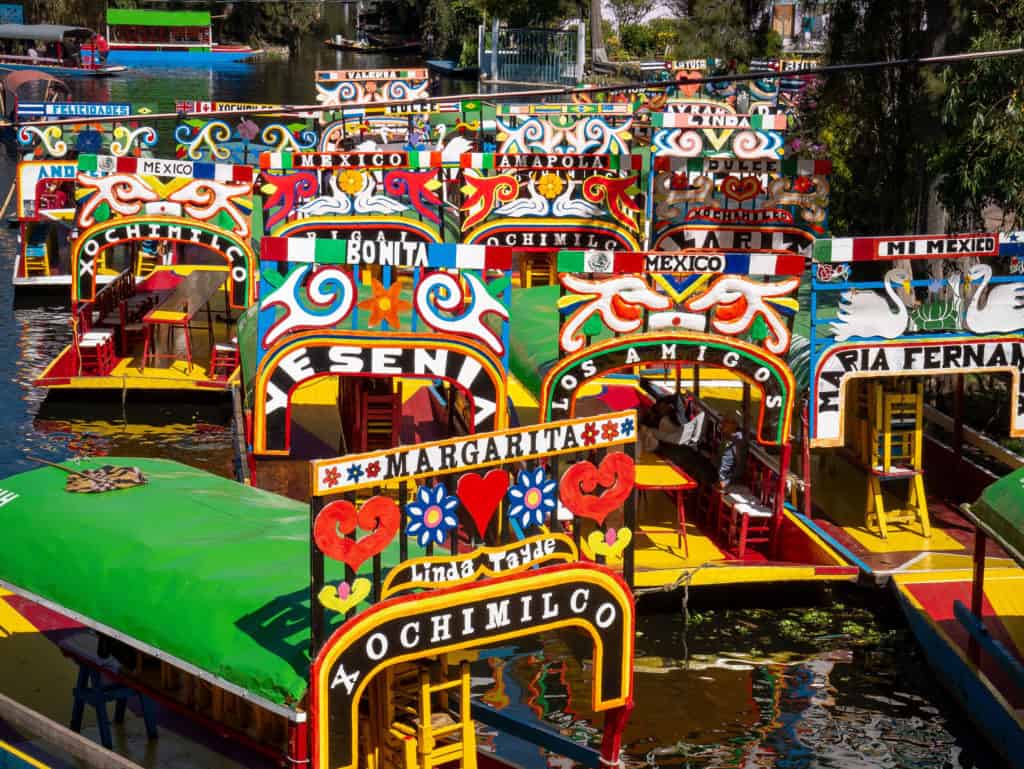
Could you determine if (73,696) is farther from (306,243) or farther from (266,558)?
(306,243)

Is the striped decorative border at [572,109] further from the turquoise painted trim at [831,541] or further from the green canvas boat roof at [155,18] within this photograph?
the green canvas boat roof at [155,18]

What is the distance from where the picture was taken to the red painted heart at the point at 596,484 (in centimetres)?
1087

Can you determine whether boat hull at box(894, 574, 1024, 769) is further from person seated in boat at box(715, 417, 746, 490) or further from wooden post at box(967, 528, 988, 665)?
person seated in boat at box(715, 417, 746, 490)

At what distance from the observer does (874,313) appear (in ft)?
60.6

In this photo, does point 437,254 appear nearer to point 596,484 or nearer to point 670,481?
point 670,481

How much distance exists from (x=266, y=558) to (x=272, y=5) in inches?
4092

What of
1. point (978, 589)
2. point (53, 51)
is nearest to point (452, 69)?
point (53, 51)

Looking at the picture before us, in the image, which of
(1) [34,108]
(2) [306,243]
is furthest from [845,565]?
(1) [34,108]

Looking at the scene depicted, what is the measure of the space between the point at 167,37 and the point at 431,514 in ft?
324

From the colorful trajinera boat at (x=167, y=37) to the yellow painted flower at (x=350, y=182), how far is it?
255 ft

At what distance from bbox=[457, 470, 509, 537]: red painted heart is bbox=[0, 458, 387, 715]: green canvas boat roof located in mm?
1042

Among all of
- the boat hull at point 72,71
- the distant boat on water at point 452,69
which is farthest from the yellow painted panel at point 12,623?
the distant boat on water at point 452,69

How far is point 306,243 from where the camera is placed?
57.2 ft

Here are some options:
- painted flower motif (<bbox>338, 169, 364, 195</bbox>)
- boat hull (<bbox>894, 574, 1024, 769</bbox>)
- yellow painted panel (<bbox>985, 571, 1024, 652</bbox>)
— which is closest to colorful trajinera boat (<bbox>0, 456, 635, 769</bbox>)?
boat hull (<bbox>894, 574, 1024, 769</bbox>)
